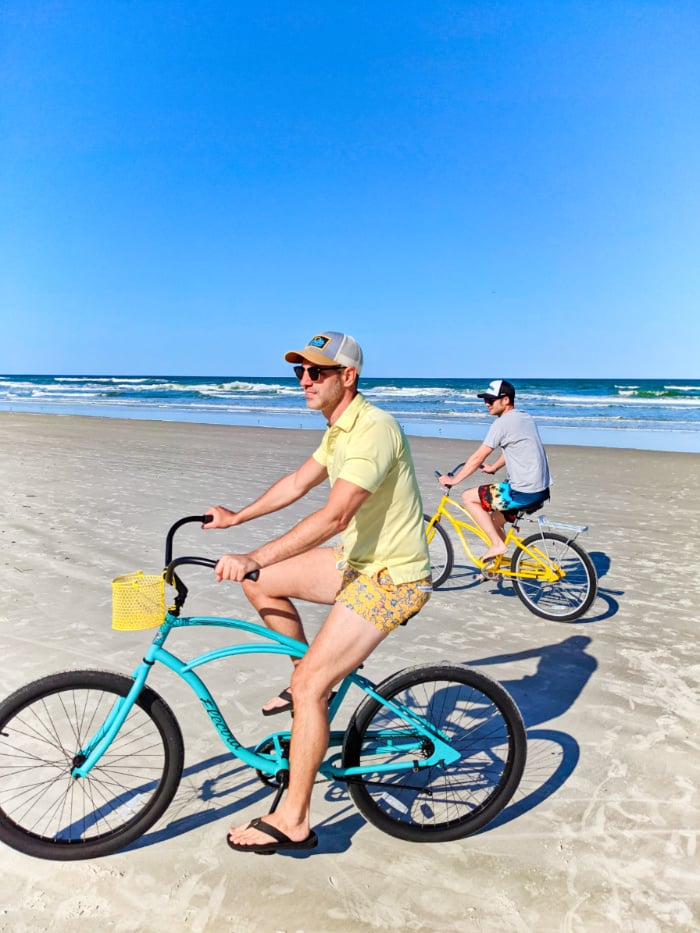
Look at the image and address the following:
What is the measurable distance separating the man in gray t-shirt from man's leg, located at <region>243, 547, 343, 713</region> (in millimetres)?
3297

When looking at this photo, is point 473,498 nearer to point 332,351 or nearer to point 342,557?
point 342,557

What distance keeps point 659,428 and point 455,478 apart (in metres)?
26.4

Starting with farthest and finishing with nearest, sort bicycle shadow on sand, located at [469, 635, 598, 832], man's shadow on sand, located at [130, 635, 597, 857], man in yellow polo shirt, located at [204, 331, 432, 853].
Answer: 1. bicycle shadow on sand, located at [469, 635, 598, 832]
2. man's shadow on sand, located at [130, 635, 597, 857]
3. man in yellow polo shirt, located at [204, 331, 432, 853]

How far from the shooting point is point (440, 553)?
24.5 feet

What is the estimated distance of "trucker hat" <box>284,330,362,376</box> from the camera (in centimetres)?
289

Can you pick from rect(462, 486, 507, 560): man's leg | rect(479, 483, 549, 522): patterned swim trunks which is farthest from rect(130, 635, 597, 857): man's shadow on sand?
rect(479, 483, 549, 522): patterned swim trunks

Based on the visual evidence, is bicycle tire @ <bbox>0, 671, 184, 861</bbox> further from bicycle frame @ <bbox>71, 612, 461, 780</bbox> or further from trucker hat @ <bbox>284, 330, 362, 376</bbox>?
trucker hat @ <bbox>284, 330, 362, 376</bbox>

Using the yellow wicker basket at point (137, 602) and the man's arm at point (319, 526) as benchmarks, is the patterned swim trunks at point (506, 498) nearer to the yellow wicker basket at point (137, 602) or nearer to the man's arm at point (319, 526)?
the man's arm at point (319, 526)

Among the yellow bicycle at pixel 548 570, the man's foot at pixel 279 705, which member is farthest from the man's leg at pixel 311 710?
the yellow bicycle at pixel 548 570

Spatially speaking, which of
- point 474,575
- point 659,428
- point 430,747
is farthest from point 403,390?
point 430,747

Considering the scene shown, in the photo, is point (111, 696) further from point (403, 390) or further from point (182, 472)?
point (403, 390)

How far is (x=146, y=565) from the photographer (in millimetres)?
7180

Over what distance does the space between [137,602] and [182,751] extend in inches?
26.5

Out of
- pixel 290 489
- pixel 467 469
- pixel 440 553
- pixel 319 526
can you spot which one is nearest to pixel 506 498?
pixel 467 469
